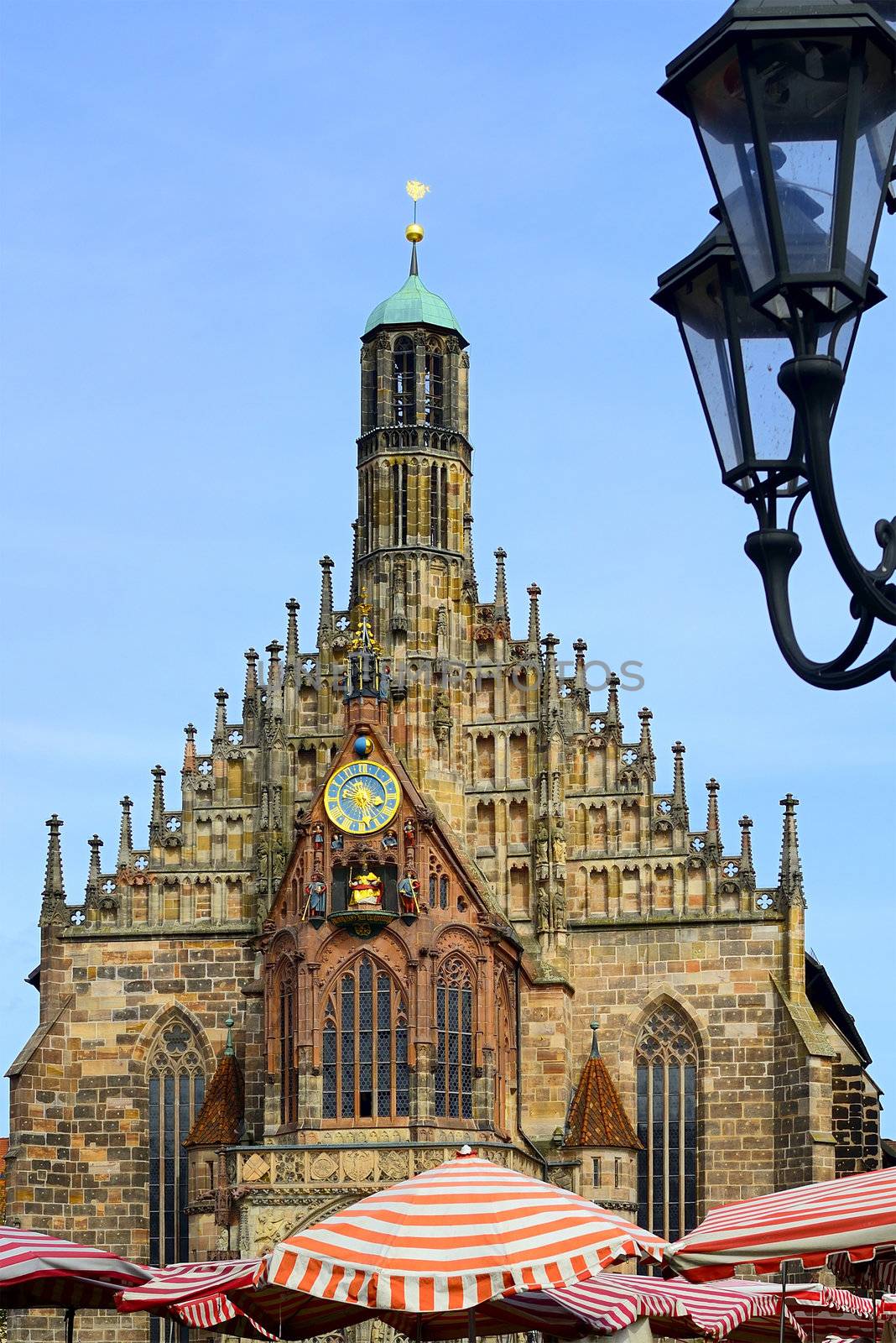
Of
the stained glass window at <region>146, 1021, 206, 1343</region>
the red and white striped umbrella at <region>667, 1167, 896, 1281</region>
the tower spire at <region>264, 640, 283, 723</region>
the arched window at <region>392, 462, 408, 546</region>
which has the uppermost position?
the arched window at <region>392, 462, 408, 546</region>

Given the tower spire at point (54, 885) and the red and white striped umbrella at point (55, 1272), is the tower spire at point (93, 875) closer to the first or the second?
the tower spire at point (54, 885)

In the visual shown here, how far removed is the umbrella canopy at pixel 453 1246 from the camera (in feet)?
72.8

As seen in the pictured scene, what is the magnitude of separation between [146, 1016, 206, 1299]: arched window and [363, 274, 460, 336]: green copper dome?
18765mm

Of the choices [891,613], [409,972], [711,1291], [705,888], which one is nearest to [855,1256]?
[711,1291]

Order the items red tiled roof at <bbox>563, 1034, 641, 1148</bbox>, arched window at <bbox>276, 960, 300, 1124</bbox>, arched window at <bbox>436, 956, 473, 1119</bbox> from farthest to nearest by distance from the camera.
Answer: red tiled roof at <bbox>563, 1034, 641, 1148</bbox>
arched window at <bbox>276, 960, 300, 1124</bbox>
arched window at <bbox>436, 956, 473, 1119</bbox>

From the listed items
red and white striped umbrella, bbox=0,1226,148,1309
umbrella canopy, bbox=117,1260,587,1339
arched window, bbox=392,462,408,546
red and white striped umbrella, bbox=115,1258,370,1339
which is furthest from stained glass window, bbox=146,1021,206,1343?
red and white striped umbrella, bbox=0,1226,148,1309

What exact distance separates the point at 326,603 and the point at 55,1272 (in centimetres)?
3367

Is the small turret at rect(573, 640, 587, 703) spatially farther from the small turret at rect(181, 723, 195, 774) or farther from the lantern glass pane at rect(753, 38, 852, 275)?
the lantern glass pane at rect(753, 38, 852, 275)

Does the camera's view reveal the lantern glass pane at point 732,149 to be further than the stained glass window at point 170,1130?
No

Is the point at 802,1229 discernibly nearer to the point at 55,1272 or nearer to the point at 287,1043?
the point at 55,1272

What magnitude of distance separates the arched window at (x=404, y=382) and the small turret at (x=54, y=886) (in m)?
13.8

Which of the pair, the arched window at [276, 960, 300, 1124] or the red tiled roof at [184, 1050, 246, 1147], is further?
the red tiled roof at [184, 1050, 246, 1147]

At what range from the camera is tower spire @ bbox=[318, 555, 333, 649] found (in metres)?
59.4

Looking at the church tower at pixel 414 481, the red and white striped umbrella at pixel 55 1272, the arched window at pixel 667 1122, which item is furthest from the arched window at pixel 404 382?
the red and white striped umbrella at pixel 55 1272
